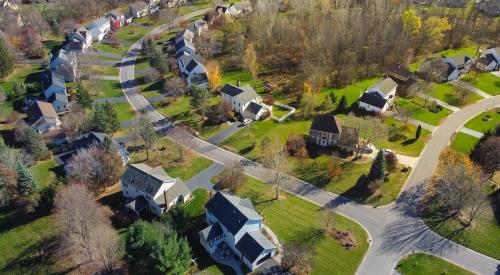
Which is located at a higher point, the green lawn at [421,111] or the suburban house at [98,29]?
the suburban house at [98,29]

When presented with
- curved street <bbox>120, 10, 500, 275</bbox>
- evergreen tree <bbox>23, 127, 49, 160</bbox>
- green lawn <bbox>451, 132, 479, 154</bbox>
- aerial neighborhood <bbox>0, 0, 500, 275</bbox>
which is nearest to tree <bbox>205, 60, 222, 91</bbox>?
aerial neighborhood <bbox>0, 0, 500, 275</bbox>

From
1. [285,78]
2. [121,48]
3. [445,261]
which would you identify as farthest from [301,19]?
[445,261]

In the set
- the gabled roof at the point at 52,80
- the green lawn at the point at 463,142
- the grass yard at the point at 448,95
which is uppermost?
the gabled roof at the point at 52,80

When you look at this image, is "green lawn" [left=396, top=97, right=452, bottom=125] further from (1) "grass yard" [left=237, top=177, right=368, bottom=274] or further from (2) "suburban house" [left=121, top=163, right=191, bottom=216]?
(2) "suburban house" [left=121, top=163, right=191, bottom=216]

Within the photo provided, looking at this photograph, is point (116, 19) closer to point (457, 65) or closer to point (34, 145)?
point (34, 145)

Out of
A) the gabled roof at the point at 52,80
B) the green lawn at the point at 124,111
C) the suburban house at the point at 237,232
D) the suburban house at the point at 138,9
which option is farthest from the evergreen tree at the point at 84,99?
the suburban house at the point at 138,9

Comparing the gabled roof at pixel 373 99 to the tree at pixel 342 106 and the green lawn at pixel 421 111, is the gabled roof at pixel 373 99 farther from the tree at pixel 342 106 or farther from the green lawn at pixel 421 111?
the green lawn at pixel 421 111
